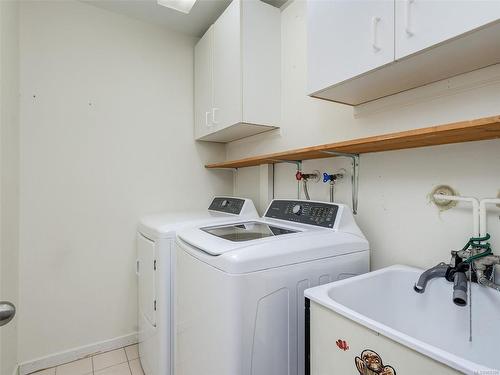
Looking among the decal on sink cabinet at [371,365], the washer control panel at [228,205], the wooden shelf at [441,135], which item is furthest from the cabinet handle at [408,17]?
the washer control panel at [228,205]

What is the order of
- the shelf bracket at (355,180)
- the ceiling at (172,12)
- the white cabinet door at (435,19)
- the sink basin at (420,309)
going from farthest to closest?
the ceiling at (172,12)
the shelf bracket at (355,180)
the sink basin at (420,309)
the white cabinet door at (435,19)

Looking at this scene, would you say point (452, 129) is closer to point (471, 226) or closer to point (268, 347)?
point (471, 226)

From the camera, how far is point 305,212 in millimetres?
1632

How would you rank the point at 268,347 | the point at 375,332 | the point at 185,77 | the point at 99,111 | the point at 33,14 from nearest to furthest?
1. the point at 375,332
2. the point at 268,347
3. the point at 33,14
4. the point at 99,111
5. the point at 185,77

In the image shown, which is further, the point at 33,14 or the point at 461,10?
the point at 33,14

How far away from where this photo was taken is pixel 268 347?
1.06 meters

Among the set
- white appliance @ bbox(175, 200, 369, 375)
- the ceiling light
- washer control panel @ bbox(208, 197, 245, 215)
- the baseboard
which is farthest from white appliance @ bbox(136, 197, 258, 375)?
the ceiling light

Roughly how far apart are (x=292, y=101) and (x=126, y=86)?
1.41 m

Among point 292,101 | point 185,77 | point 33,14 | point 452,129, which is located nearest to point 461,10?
point 452,129

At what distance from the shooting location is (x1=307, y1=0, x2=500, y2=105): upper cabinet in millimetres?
858

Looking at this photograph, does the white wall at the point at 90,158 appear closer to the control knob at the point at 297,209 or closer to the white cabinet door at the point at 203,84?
the white cabinet door at the point at 203,84

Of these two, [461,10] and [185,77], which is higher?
[185,77]

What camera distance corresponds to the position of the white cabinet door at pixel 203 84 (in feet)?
7.54

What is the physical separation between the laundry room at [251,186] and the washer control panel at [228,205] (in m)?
0.04
